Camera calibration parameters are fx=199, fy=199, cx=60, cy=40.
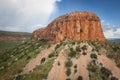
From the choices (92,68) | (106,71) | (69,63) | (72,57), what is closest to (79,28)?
(72,57)

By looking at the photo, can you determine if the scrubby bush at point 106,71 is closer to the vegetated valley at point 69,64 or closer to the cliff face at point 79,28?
the vegetated valley at point 69,64

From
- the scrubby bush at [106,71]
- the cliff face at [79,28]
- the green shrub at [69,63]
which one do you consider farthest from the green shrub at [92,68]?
the cliff face at [79,28]

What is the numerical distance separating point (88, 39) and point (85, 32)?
149 inches

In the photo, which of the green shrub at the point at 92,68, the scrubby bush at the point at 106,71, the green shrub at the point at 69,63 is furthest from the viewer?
the green shrub at the point at 69,63

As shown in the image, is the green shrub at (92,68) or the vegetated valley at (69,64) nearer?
the vegetated valley at (69,64)

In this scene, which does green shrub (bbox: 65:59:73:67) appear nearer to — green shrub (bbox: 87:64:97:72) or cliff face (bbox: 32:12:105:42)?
green shrub (bbox: 87:64:97:72)

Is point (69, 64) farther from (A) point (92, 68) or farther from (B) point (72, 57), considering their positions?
(A) point (92, 68)

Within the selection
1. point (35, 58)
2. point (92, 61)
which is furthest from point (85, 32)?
point (35, 58)

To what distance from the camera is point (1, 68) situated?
94.4m

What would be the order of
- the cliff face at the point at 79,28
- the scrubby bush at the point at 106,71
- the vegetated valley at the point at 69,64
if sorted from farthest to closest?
the cliff face at the point at 79,28, the scrubby bush at the point at 106,71, the vegetated valley at the point at 69,64

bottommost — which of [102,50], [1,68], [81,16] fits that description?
[1,68]

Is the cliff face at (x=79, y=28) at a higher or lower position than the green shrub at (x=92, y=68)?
higher

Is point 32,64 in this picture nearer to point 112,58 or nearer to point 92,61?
point 92,61

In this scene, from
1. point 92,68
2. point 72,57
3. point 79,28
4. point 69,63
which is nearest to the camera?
point 92,68
